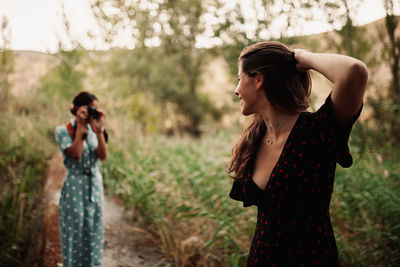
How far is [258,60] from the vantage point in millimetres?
1182

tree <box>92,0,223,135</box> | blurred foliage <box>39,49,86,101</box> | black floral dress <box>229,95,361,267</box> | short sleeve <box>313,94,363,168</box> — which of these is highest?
tree <box>92,0,223,135</box>

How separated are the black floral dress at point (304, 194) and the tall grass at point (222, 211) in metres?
1.12

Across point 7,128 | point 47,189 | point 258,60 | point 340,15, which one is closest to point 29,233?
point 47,189

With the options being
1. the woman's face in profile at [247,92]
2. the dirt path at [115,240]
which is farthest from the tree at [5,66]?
the woman's face in profile at [247,92]

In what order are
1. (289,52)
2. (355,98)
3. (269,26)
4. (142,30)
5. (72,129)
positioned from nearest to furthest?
(355,98), (289,52), (72,129), (269,26), (142,30)

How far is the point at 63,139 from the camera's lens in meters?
2.59

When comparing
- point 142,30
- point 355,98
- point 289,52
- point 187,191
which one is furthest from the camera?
point 142,30

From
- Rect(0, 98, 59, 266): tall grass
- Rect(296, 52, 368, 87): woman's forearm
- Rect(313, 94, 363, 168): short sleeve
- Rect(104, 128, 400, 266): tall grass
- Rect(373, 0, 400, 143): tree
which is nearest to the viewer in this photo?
Rect(296, 52, 368, 87): woman's forearm

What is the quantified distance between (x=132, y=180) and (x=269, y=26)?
2.50 metres

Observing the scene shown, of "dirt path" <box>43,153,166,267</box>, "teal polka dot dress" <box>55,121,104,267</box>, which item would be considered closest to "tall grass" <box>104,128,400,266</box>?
"dirt path" <box>43,153,166,267</box>

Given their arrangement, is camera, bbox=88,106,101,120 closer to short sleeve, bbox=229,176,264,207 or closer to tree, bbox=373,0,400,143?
short sleeve, bbox=229,176,264,207

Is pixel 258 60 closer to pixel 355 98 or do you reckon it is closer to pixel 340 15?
pixel 355 98

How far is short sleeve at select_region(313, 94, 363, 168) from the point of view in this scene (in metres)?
1.04

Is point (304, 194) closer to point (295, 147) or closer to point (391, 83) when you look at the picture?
point (295, 147)
